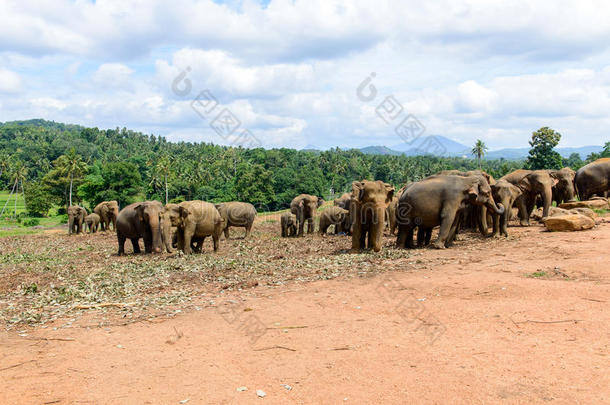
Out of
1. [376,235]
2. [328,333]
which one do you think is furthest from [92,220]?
[328,333]

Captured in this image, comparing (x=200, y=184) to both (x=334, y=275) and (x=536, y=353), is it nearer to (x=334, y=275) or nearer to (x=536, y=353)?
(x=334, y=275)

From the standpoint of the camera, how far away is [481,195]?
14758 millimetres

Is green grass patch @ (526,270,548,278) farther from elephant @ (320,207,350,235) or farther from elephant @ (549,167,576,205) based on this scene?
elephant @ (549,167,576,205)

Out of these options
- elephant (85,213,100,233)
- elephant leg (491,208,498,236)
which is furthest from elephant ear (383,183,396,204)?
elephant (85,213,100,233)

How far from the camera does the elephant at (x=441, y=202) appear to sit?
46.6 feet

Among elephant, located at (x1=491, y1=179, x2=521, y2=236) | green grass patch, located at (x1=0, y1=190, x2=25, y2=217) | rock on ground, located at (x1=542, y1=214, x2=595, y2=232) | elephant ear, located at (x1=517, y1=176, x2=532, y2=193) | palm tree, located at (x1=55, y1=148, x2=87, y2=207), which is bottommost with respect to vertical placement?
green grass patch, located at (x1=0, y1=190, x2=25, y2=217)

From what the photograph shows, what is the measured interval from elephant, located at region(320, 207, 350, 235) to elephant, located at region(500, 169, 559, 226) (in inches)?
316

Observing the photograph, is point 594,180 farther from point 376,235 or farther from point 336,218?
point 376,235

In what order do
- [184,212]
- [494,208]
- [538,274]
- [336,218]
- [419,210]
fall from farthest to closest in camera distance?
[336,218], [184,212], [494,208], [419,210], [538,274]

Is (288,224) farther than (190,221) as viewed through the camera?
Yes

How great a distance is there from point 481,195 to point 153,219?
39.2ft

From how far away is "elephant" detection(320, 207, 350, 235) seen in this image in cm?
2350

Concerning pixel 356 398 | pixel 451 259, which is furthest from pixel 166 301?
pixel 451 259

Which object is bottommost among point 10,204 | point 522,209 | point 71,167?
point 10,204
